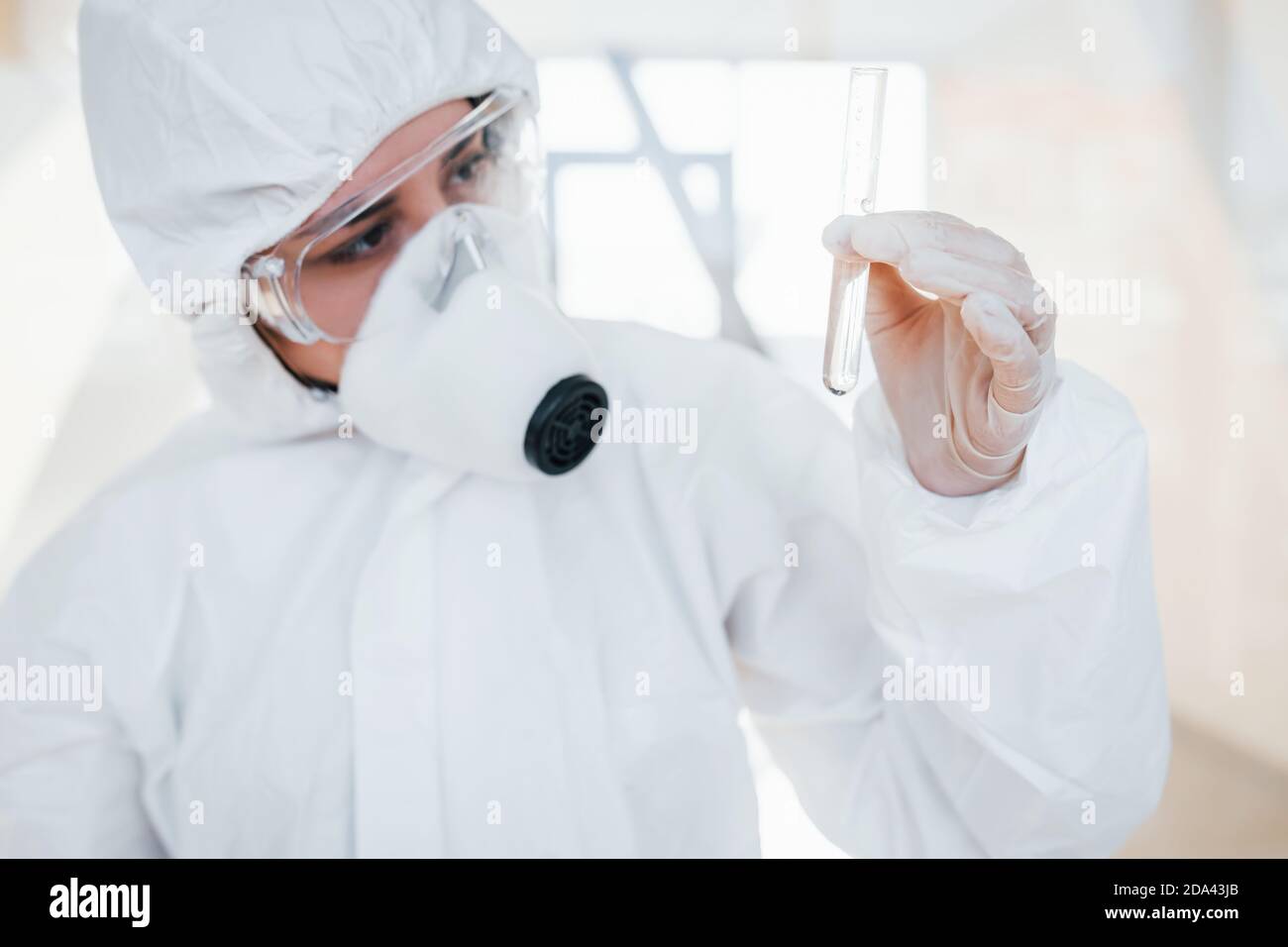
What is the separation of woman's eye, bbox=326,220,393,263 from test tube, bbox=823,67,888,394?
14.7 inches

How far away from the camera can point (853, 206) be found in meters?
0.56

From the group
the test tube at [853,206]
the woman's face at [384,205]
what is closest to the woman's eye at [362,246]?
the woman's face at [384,205]

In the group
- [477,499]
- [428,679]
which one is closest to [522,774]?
[428,679]

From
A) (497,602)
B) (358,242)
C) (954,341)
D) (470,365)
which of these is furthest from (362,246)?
(954,341)

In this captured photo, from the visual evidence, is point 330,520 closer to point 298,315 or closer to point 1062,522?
point 298,315

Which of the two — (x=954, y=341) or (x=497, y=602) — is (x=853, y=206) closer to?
(x=954, y=341)

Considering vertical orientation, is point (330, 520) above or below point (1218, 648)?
above

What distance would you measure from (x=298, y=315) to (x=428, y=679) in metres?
0.31

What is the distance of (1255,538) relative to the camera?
4.69 feet

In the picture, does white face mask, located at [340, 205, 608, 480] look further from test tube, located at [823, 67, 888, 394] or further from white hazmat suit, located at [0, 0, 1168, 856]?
test tube, located at [823, 67, 888, 394]

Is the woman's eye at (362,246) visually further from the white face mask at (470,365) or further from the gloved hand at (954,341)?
the gloved hand at (954,341)

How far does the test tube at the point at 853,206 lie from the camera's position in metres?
0.54
